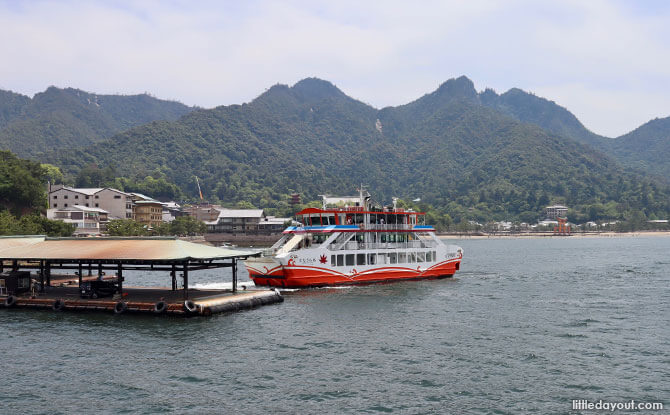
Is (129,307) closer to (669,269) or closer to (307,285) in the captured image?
(307,285)

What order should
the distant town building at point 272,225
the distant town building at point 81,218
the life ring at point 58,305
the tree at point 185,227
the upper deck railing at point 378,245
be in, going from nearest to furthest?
the life ring at point 58,305, the upper deck railing at point 378,245, the distant town building at point 81,218, the tree at point 185,227, the distant town building at point 272,225

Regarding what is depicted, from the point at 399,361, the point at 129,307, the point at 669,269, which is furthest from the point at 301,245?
the point at 669,269

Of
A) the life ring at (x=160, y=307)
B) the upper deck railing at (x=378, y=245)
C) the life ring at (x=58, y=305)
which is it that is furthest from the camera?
the upper deck railing at (x=378, y=245)

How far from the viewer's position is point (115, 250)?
1702 inches

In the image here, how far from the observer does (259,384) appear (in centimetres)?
2652

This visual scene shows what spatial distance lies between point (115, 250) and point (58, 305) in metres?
6.04

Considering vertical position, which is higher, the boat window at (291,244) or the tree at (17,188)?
the tree at (17,188)

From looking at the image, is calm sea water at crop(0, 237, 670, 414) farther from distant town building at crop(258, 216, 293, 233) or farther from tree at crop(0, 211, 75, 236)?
distant town building at crop(258, 216, 293, 233)

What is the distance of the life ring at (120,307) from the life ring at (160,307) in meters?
2.49

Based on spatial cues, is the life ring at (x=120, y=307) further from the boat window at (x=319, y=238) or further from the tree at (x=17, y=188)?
the tree at (x=17, y=188)

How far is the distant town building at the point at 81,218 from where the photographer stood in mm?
141375

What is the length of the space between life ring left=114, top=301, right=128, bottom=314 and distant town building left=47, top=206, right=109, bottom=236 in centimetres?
10609

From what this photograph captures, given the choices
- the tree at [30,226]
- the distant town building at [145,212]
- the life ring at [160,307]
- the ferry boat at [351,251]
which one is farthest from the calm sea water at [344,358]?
the distant town building at [145,212]

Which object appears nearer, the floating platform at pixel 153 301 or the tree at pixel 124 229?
the floating platform at pixel 153 301
